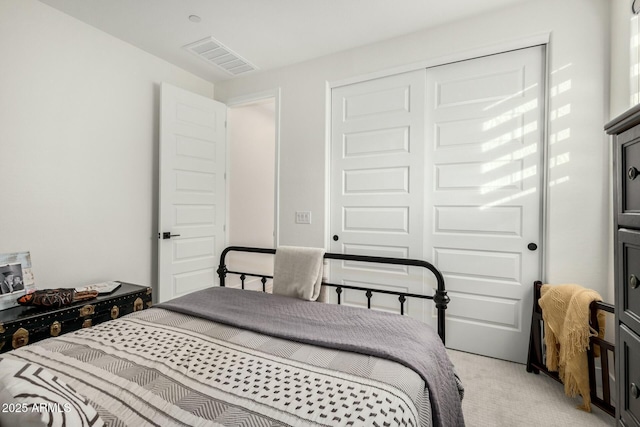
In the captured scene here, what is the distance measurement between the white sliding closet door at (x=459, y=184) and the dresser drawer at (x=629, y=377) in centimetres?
132

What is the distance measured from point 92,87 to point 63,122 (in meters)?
0.39

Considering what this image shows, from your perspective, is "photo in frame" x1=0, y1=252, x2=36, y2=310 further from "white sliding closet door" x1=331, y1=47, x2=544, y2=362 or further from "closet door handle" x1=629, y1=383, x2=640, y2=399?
"closet door handle" x1=629, y1=383, x2=640, y2=399

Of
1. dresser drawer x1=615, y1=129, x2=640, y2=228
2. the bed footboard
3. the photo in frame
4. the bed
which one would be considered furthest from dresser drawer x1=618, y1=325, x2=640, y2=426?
the photo in frame

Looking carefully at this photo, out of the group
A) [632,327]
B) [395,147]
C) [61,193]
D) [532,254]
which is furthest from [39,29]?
[532,254]

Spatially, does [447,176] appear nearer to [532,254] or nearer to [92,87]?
[532,254]

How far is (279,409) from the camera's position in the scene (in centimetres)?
78

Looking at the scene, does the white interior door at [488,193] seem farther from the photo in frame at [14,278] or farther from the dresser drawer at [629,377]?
the photo in frame at [14,278]

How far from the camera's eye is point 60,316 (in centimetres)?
179

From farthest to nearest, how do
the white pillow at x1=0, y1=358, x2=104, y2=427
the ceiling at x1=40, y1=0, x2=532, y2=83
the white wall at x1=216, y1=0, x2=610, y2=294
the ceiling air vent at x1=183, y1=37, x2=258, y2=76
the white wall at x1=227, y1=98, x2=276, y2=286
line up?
the white wall at x1=227, y1=98, x2=276, y2=286, the ceiling air vent at x1=183, y1=37, x2=258, y2=76, the ceiling at x1=40, y1=0, x2=532, y2=83, the white wall at x1=216, y1=0, x2=610, y2=294, the white pillow at x1=0, y1=358, x2=104, y2=427

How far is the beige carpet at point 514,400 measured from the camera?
5.21 feet

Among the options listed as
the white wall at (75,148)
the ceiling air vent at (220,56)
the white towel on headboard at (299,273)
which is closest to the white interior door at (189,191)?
the white wall at (75,148)

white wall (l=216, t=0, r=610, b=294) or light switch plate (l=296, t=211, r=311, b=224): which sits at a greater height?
white wall (l=216, t=0, r=610, b=294)

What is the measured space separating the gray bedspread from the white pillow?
71 centimetres

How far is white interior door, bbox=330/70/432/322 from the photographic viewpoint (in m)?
2.47
